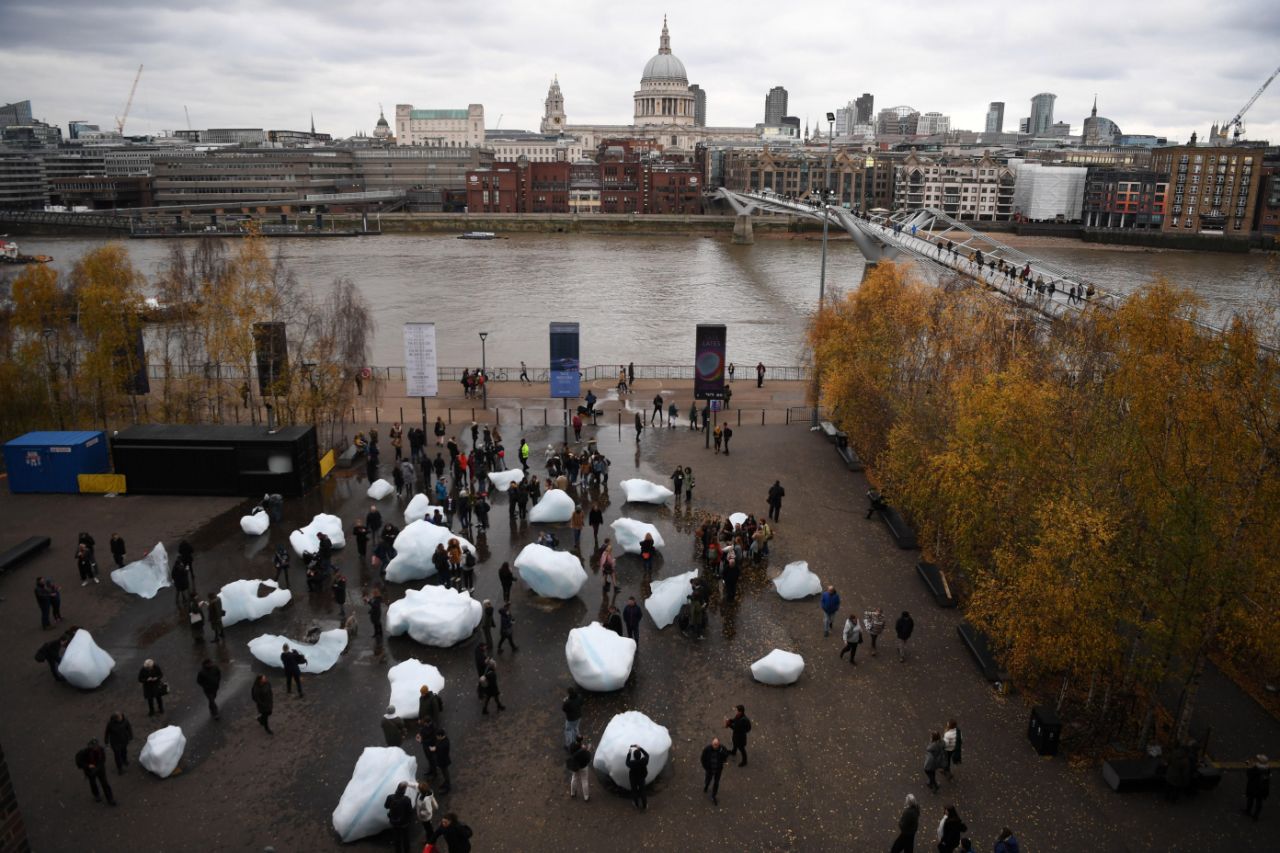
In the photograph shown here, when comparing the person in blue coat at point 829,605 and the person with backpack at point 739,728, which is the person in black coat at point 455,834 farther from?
the person in blue coat at point 829,605

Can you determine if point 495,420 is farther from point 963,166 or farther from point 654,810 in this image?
point 963,166

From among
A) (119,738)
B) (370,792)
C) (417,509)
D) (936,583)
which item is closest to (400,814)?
(370,792)

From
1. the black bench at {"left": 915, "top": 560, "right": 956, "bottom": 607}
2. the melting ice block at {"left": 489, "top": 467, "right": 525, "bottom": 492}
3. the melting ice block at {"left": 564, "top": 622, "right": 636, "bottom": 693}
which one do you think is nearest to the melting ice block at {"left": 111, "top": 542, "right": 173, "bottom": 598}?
the melting ice block at {"left": 489, "top": 467, "right": 525, "bottom": 492}

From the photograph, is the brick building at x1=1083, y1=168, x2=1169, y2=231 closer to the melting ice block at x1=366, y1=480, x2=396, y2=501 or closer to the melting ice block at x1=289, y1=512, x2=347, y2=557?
the melting ice block at x1=366, y1=480, x2=396, y2=501

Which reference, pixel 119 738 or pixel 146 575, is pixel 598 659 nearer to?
pixel 119 738

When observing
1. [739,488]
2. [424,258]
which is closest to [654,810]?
[739,488]

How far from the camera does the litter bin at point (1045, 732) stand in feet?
33.3

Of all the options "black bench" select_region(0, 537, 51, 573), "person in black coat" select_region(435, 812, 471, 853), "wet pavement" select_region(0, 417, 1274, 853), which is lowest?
"wet pavement" select_region(0, 417, 1274, 853)

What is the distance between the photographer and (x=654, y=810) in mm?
9305

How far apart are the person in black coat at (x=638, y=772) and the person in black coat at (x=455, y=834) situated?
71.6 inches

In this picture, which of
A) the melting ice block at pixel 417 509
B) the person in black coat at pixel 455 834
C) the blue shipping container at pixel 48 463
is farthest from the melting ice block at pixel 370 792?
the blue shipping container at pixel 48 463

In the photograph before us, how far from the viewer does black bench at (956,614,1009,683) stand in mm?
11703

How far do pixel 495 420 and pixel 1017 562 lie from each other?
54.4 ft

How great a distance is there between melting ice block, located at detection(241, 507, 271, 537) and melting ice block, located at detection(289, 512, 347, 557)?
31.9 inches
